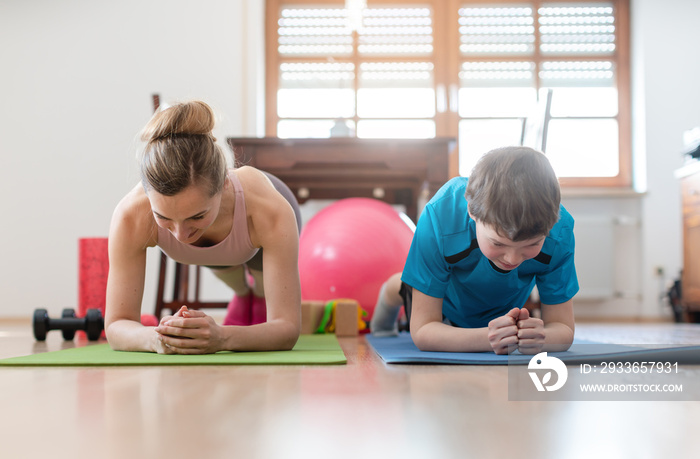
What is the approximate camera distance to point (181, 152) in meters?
1.28

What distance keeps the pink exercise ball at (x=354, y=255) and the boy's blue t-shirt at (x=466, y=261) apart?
105 centimetres

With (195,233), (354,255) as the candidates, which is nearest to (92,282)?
(354,255)

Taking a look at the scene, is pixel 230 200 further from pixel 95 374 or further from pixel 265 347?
pixel 95 374

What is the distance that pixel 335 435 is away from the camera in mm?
645

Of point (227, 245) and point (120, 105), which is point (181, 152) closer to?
point (227, 245)

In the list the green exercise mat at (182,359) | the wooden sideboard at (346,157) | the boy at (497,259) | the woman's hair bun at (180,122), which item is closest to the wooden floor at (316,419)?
the green exercise mat at (182,359)

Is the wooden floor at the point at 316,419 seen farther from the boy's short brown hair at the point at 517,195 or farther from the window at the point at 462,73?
the window at the point at 462,73

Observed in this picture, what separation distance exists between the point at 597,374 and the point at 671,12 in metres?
4.42

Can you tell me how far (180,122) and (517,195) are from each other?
27.8 inches

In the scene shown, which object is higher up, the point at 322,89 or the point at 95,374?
the point at 322,89

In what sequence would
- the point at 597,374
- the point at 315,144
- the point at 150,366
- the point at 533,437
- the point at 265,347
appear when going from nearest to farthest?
the point at 533,437
the point at 597,374
the point at 150,366
the point at 265,347
the point at 315,144

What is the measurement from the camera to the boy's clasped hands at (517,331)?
129cm

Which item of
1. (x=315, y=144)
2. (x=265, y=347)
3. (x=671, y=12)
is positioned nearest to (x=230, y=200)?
(x=265, y=347)

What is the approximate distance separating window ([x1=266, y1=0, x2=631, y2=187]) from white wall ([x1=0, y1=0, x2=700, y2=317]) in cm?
21
